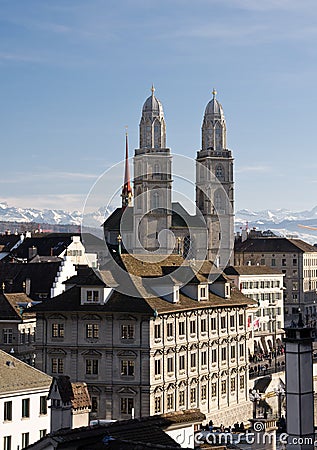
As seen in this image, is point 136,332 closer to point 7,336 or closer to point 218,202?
point 7,336

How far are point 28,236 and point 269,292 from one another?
130ft

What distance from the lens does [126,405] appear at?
71938 millimetres

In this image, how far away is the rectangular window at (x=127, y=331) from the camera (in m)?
72.9

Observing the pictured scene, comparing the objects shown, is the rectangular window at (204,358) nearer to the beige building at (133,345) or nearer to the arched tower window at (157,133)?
the beige building at (133,345)

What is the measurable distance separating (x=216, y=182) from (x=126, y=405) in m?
106

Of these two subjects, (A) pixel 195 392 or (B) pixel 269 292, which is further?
(B) pixel 269 292

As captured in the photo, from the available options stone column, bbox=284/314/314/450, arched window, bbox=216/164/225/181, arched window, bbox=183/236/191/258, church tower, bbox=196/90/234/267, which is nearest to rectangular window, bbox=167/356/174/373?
stone column, bbox=284/314/314/450

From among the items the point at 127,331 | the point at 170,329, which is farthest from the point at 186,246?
the point at 127,331

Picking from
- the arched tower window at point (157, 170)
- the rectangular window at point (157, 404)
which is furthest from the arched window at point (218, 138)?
the rectangular window at point (157, 404)

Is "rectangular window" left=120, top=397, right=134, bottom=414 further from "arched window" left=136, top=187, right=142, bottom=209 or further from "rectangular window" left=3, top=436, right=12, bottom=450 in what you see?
"arched window" left=136, top=187, right=142, bottom=209

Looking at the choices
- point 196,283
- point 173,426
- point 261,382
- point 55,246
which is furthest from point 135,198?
point 173,426

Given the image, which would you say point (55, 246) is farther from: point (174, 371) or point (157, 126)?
point (174, 371)

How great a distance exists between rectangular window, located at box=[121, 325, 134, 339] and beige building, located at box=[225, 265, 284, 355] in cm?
6225

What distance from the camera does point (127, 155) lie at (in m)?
174
